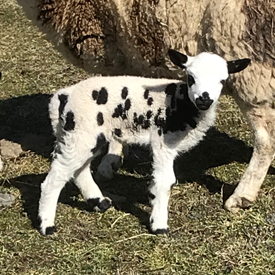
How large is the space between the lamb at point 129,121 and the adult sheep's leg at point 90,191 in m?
0.25

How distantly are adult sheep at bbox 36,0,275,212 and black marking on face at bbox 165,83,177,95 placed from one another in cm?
56

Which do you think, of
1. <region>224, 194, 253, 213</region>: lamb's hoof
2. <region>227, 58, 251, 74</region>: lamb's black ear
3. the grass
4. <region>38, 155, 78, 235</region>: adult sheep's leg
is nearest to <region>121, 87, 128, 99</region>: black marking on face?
<region>38, 155, 78, 235</region>: adult sheep's leg

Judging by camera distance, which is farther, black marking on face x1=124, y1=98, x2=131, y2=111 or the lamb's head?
black marking on face x1=124, y1=98, x2=131, y2=111

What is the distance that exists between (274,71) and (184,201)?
133cm

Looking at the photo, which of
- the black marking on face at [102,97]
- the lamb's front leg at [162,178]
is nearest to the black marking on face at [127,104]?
the black marking on face at [102,97]

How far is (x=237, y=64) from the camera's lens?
4371 millimetres

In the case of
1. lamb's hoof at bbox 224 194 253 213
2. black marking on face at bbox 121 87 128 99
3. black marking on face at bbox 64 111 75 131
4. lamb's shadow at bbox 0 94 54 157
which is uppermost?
black marking on face at bbox 121 87 128 99

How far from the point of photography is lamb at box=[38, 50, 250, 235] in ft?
14.6

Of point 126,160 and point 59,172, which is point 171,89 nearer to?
point 59,172

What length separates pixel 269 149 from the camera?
5.12m

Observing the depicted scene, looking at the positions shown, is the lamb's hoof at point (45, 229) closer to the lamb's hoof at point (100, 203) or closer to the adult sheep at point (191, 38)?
the lamb's hoof at point (100, 203)

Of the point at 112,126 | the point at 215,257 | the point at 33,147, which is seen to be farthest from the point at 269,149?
the point at 33,147

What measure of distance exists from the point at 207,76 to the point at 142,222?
1.36 m

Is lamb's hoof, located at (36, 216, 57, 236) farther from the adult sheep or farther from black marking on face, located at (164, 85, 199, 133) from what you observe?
the adult sheep
